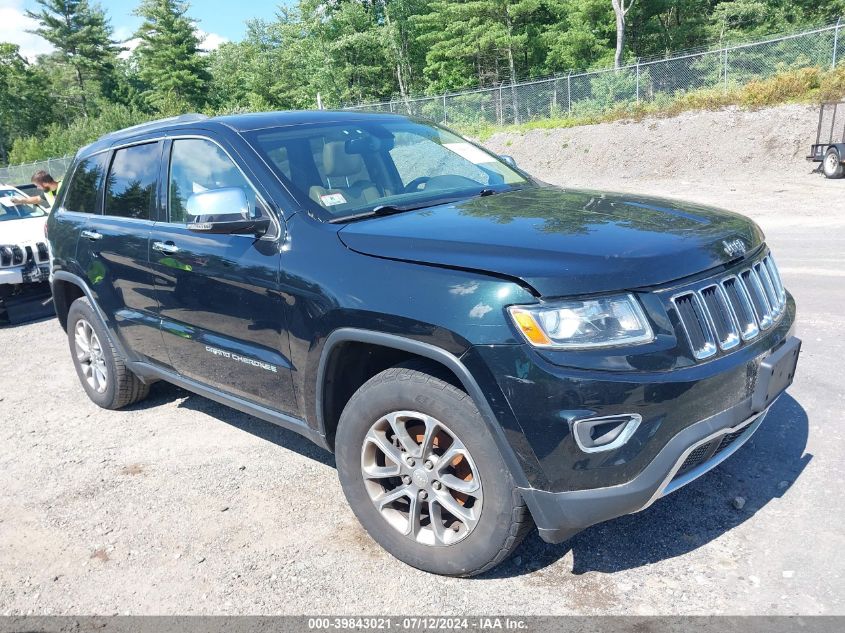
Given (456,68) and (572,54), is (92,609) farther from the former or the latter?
(456,68)

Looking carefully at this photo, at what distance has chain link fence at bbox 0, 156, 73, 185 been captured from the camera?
129ft

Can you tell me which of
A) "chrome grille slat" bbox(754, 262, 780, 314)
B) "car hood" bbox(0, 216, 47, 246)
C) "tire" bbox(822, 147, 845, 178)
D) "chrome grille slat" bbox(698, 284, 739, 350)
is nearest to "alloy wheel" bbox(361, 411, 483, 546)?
"chrome grille slat" bbox(698, 284, 739, 350)

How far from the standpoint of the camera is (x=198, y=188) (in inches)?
154

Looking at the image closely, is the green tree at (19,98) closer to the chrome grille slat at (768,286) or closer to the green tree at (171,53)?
the green tree at (171,53)

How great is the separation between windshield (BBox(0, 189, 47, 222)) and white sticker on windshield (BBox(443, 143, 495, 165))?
7.99 meters

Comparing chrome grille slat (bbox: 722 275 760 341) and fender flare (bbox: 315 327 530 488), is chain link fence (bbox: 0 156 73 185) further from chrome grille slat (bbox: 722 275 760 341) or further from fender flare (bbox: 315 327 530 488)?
chrome grille slat (bbox: 722 275 760 341)

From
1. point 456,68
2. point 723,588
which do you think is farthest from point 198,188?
point 456,68

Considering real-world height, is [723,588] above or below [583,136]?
above

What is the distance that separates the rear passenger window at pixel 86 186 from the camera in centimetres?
489

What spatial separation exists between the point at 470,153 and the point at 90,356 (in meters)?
3.29

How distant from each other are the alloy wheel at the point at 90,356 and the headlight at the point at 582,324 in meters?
3.76

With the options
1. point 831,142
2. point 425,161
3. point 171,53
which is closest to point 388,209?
point 425,161

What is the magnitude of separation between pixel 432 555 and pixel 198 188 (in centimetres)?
238

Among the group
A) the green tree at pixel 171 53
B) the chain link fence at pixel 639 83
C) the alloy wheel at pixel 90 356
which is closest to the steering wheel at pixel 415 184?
the alloy wheel at pixel 90 356
